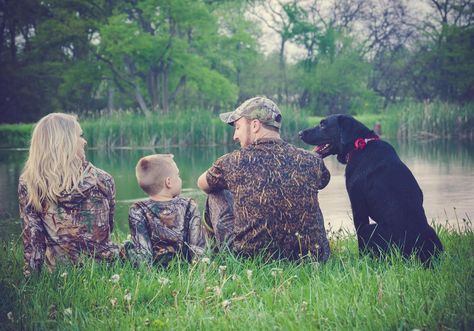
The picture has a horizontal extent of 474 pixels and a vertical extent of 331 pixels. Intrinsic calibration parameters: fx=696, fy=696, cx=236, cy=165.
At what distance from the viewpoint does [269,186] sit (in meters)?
4.49

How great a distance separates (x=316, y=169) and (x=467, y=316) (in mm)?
1630

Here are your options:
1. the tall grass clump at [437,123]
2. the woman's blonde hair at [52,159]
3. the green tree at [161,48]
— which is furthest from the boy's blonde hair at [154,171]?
the green tree at [161,48]

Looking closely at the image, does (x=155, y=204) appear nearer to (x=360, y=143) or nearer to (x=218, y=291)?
(x=218, y=291)

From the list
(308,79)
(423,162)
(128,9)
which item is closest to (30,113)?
(128,9)

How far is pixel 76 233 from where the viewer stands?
457 cm

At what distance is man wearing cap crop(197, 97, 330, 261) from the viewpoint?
4496 millimetres

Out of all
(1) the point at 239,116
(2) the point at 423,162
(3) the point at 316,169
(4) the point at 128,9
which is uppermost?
(4) the point at 128,9

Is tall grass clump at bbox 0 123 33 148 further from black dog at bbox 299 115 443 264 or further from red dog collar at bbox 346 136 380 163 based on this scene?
black dog at bbox 299 115 443 264

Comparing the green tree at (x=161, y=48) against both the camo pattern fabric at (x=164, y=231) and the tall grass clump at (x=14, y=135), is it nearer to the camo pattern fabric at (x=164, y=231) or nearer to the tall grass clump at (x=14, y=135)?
the tall grass clump at (x=14, y=135)

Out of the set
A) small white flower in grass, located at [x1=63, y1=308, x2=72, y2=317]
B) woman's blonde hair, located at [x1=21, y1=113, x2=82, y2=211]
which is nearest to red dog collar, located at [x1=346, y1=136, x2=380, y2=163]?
woman's blonde hair, located at [x1=21, y1=113, x2=82, y2=211]

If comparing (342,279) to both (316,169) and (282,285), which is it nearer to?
(282,285)

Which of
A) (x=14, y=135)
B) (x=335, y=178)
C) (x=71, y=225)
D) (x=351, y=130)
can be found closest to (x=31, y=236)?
(x=71, y=225)

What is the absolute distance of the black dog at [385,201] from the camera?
464 centimetres

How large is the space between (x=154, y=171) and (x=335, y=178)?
10153mm
